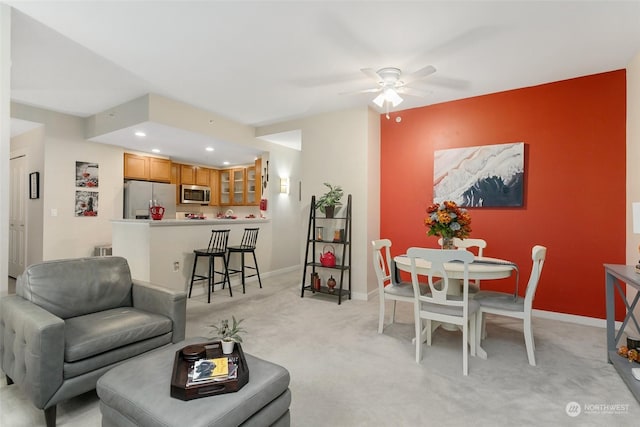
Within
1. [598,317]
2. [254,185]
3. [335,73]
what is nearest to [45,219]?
[254,185]

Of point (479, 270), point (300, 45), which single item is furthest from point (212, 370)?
point (300, 45)

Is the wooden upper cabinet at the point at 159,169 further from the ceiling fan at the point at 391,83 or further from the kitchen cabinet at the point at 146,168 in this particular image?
the ceiling fan at the point at 391,83

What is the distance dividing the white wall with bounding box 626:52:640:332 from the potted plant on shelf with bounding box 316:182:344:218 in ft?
9.98

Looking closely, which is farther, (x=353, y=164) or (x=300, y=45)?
(x=353, y=164)

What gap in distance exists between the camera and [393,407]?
191 cm

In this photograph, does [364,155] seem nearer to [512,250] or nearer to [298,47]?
[298,47]

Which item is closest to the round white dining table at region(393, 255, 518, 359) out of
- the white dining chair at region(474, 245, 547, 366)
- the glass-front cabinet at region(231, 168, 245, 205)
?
the white dining chair at region(474, 245, 547, 366)

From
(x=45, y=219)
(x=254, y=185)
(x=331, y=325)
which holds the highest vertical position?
(x=254, y=185)

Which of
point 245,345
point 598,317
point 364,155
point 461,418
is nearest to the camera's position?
point 461,418

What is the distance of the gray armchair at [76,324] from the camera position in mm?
1682

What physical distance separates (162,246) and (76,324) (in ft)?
6.48

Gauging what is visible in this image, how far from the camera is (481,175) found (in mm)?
3842

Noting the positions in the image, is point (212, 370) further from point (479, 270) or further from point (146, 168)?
point (146, 168)

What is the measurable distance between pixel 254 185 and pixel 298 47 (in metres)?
4.42
